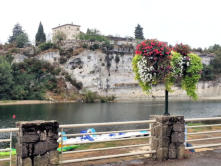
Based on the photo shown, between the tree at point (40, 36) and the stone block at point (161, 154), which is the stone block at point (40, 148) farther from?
the tree at point (40, 36)

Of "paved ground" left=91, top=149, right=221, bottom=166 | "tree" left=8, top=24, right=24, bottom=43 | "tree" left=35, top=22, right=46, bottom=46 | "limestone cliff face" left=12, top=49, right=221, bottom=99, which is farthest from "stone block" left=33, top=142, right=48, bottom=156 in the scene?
"tree" left=8, top=24, right=24, bottom=43

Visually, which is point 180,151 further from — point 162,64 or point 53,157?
point 53,157

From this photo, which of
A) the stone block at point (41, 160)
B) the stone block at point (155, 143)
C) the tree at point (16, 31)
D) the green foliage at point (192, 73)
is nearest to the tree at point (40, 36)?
the tree at point (16, 31)

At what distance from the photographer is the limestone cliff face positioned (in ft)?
258

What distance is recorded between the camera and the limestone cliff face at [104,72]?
7875cm

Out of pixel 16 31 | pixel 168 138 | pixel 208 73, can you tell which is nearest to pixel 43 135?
pixel 168 138

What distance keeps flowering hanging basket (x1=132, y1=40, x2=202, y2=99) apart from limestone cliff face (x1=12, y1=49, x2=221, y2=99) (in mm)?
68437

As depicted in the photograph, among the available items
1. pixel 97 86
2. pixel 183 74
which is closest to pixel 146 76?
pixel 183 74

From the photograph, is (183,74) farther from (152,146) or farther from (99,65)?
(99,65)

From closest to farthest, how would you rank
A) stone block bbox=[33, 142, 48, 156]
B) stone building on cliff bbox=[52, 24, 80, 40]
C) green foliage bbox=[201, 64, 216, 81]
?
stone block bbox=[33, 142, 48, 156]
green foliage bbox=[201, 64, 216, 81]
stone building on cliff bbox=[52, 24, 80, 40]

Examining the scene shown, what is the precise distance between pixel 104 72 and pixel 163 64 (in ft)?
242

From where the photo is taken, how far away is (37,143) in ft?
17.0

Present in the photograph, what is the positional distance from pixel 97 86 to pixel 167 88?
232 feet

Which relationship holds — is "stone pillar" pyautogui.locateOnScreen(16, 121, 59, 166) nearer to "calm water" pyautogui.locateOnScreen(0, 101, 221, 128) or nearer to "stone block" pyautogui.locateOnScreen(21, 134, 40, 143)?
"stone block" pyautogui.locateOnScreen(21, 134, 40, 143)
